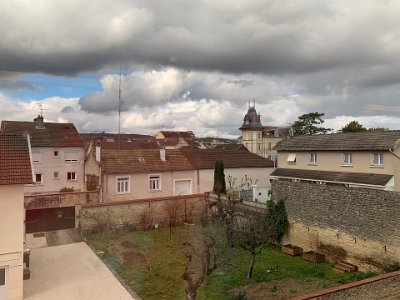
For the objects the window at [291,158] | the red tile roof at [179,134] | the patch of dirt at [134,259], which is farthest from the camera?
the red tile roof at [179,134]

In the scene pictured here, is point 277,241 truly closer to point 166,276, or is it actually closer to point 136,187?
point 166,276

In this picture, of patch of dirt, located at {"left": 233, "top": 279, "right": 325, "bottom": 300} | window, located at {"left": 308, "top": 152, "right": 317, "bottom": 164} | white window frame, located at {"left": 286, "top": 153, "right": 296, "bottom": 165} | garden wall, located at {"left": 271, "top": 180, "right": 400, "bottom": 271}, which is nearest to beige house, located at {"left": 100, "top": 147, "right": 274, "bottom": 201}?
white window frame, located at {"left": 286, "top": 153, "right": 296, "bottom": 165}

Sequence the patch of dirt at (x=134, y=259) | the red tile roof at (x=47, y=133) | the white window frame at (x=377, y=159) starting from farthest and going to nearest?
the red tile roof at (x=47, y=133) → the white window frame at (x=377, y=159) → the patch of dirt at (x=134, y=259)

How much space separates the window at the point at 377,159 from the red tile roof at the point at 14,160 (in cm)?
2016

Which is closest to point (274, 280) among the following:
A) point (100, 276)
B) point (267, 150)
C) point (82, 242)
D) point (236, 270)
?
point (236, 270)

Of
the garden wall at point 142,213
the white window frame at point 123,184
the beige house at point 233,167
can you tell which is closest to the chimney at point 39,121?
the white window frame at point 123,184

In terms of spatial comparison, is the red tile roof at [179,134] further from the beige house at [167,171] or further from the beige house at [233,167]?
the beige house at [167,171]

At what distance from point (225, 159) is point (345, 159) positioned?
10.1 m

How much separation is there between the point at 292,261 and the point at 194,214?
8847mm

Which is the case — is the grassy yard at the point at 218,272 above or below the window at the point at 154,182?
below

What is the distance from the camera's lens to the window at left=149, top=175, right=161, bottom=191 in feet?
86.7

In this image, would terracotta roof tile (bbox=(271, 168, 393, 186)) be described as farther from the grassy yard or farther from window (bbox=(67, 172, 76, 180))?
window (bbox=(67, 172, 76, 180))

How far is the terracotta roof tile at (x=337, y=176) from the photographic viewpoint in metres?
21.5

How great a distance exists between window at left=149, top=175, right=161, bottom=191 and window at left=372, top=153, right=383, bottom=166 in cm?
1513
